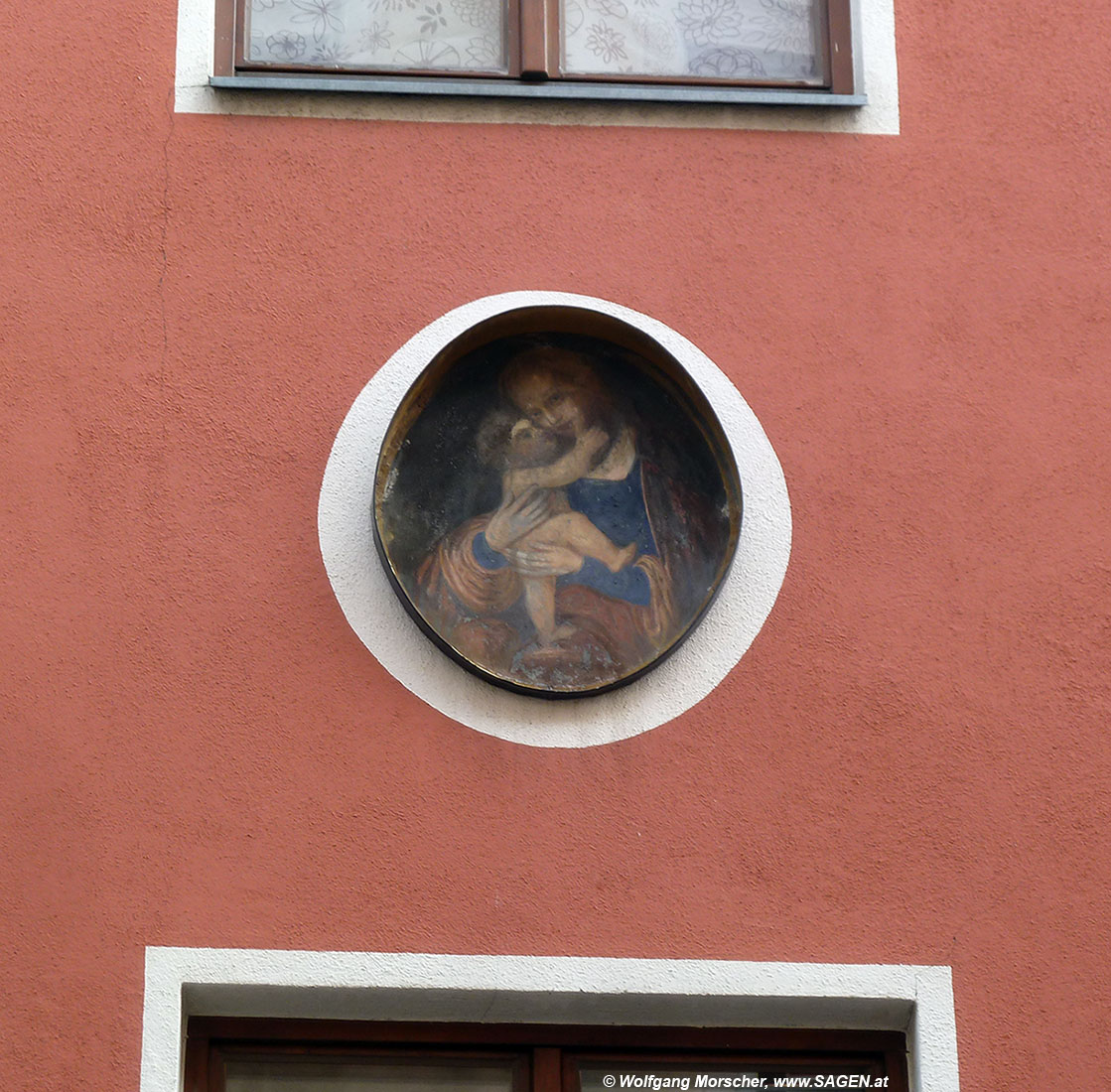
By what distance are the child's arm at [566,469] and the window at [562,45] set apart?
1.09m

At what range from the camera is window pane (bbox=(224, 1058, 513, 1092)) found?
5574 mm

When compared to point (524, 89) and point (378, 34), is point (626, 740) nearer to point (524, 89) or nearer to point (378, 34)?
point (524, 89)

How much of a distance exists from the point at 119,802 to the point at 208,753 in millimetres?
270

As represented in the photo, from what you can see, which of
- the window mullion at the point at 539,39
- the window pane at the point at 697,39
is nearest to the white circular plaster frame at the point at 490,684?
the window mullion at the point at 539,39

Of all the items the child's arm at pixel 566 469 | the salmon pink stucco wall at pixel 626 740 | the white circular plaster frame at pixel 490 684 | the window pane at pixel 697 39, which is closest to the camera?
the salmon pink stucco wall at pixel 626 740

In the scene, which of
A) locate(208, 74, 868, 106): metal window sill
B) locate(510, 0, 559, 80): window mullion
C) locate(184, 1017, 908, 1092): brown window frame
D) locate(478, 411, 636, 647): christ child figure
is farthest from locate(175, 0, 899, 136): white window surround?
locate(184, 1017, 908, 1092): brown window frame

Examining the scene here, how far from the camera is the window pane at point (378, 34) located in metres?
6.49

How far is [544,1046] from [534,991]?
23 centimetres

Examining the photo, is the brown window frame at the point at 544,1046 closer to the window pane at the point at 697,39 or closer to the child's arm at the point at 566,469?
the child's arm at the point at 566,469

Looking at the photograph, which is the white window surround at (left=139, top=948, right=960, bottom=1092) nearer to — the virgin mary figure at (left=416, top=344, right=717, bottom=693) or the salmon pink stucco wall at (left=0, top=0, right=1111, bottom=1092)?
the salmon pink stucco wall at (left=0, top=0, right=1111, bottom=1092)

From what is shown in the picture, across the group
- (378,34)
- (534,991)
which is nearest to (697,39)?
(378,34)

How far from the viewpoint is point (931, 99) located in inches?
253

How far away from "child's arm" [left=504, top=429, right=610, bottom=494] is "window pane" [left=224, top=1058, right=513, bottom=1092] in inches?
65.8

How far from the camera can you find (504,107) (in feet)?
20.8
